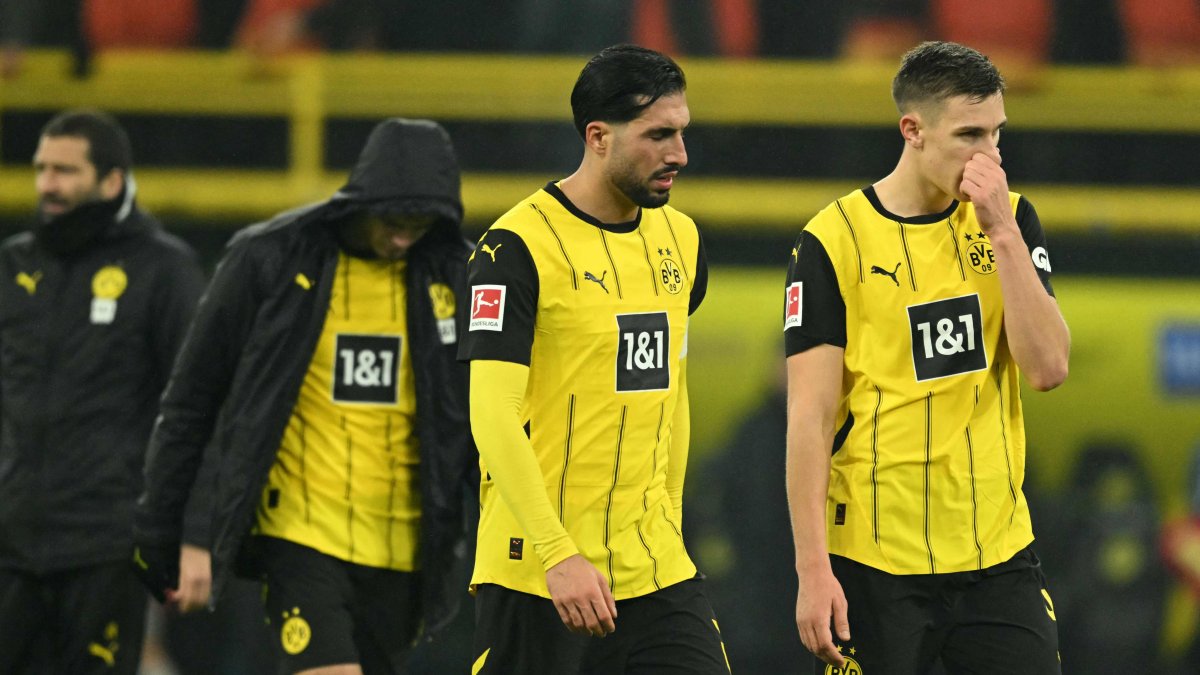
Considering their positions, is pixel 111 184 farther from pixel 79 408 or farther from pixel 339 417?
pixel 339 417

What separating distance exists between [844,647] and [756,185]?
5657 mm

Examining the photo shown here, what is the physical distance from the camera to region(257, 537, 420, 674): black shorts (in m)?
4.45

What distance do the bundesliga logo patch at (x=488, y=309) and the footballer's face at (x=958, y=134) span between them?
0.96 m

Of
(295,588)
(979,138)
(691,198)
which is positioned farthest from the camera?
(691,198)

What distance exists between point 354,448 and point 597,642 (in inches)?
46.7

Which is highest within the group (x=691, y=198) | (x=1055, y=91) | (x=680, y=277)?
(x=1055, y=91)

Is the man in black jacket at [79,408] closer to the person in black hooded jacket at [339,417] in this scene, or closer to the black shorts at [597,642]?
the person in black hooded jacket at [339,417]

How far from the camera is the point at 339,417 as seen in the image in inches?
183

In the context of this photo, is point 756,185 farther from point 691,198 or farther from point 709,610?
point 709,610

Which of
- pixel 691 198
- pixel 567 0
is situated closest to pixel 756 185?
pixel 691 198

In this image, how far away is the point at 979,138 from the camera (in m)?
3.62

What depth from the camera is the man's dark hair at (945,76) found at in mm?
3604

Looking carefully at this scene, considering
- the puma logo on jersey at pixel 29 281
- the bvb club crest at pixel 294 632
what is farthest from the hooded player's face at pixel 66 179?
the bvb club crest at pixel 294 632

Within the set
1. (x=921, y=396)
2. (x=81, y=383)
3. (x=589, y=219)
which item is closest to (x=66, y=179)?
(x=81, y=383)
